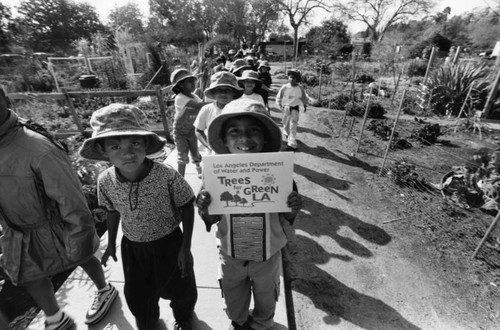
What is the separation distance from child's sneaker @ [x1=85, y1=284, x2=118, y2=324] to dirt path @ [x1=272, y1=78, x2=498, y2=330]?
171cm

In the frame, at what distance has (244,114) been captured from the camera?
1.59 meters

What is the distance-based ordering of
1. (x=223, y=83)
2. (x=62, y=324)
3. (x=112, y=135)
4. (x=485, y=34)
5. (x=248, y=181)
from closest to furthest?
(x=112, y=135) < (x=248, y=181) < (x=62, y=324) < (x=223, y=83) < (x=485, y=34)

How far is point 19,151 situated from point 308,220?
3.33m

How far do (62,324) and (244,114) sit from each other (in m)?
2.25

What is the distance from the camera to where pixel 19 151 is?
145cm

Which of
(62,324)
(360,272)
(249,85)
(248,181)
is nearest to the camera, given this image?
(248,181)

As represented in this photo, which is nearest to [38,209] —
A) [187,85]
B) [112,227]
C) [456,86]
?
[112,227]

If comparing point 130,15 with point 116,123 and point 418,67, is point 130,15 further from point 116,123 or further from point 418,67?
point 116,123

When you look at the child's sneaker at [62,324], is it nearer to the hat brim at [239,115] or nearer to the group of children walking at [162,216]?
the group of children walking at [162,216]

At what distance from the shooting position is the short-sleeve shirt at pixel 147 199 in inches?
63.0

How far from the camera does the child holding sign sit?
1625mm

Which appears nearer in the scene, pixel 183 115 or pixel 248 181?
pixel 248 181

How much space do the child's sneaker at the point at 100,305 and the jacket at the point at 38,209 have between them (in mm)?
645

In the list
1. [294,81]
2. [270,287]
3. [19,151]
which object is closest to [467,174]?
[294,81]
